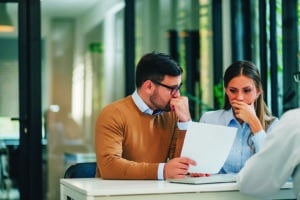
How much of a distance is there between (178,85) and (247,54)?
10.5 feet

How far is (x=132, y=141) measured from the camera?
11.2 ft

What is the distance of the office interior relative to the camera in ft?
20.0

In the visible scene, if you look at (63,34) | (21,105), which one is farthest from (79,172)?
(63,34)

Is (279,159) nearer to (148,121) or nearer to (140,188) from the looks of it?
(140,188)

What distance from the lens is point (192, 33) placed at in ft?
22.0

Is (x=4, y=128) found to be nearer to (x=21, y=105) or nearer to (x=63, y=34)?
(x=21, y=105)

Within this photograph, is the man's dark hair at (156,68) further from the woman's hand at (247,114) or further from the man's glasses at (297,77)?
the man's glasses at (297,77)

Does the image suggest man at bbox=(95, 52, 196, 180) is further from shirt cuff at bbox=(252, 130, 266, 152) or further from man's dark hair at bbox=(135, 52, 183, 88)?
shirt cuff at bbox=(252, 130, 266, 152)

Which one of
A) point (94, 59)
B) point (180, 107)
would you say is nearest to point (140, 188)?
point (180, 107)

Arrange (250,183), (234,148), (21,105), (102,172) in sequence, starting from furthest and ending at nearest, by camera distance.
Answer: (21,105) < (234,148) < (102,172) < (250,183)

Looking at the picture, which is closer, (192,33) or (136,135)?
(136,135)

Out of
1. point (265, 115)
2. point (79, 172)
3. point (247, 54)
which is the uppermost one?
point (247, 54)

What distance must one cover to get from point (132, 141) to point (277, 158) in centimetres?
113

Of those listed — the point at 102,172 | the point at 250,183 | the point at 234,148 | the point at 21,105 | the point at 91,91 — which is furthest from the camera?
the point at 91,91
